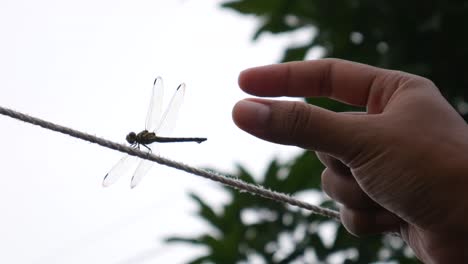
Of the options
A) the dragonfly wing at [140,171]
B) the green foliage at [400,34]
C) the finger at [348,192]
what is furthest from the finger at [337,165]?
the green foliage at [400,34]

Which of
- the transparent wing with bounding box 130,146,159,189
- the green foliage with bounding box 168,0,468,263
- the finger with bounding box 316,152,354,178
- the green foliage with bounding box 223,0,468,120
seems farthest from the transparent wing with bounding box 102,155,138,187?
the green foliage with bounding box 223,0,468,120

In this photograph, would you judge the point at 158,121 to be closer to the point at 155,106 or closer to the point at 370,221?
the point at 155,106

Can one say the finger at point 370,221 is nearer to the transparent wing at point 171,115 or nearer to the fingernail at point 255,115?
the fingernail at point 255,115

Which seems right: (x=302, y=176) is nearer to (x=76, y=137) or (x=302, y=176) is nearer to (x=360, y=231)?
(x=360, y=231)

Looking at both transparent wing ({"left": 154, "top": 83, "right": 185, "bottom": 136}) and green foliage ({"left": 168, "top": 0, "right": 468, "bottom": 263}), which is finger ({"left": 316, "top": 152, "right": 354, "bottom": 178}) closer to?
transparent wing ({"left": 154, "top": 83, "right": 185, "bottom": 136})

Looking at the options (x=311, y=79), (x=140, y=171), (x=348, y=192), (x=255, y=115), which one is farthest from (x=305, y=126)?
(x=140, y=171)

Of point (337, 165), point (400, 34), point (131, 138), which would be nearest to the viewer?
point (337, 165)

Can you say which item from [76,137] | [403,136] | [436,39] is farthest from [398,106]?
[436,39]
